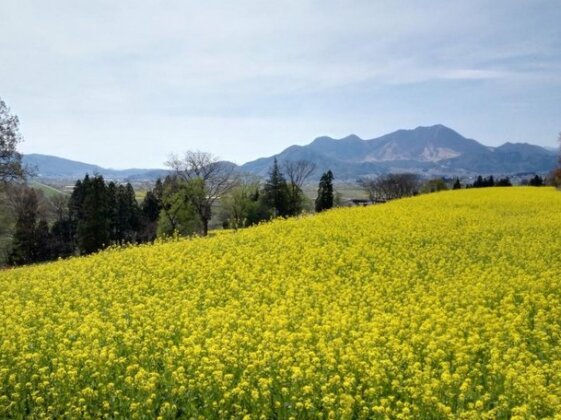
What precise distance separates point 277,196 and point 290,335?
74.9 metres

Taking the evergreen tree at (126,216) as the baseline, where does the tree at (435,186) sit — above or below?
above

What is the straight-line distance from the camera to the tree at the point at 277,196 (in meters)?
84.3

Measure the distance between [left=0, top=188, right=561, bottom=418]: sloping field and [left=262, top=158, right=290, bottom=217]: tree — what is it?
64950 mm

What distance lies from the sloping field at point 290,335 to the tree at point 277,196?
6495 cm

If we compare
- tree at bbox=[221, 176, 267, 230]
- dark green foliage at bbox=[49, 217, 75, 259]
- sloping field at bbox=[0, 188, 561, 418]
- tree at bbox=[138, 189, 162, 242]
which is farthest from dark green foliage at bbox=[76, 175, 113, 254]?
sloping field at bbox=[0, 188, 561, 418]

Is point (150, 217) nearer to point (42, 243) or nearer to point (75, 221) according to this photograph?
point (75, 221)

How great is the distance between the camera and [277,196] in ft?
277

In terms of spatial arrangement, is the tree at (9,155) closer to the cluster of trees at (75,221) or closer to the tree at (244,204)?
the cluster of trees at (75,221)

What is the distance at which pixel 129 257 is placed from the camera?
19.6 meters

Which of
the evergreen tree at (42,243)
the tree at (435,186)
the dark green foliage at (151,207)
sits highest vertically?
the tree at (435,186)

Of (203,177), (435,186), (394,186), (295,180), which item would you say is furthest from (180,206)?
(394,186)

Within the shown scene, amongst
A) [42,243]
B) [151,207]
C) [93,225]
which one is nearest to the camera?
[93,225]

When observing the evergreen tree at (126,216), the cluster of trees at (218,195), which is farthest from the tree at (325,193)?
the evergreen tree at (126,216)

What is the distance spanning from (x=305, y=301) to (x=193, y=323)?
2.93 meters
